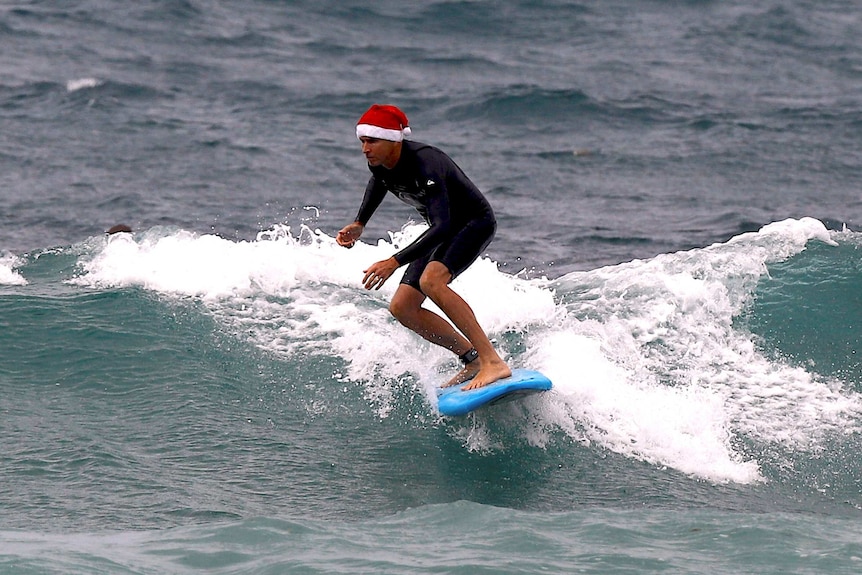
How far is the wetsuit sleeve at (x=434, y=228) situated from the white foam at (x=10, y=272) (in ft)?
15.1

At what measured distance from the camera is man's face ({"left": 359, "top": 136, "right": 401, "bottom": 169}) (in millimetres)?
6836

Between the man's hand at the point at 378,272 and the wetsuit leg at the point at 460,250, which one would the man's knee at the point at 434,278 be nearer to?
the wetsuit leg at the point at 460,250

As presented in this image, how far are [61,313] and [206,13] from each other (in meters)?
14.1

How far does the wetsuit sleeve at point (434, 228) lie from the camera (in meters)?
6.76

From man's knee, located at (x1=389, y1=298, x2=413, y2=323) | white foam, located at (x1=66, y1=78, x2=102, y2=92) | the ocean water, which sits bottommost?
white foam, located at (x1=66, y1=78, x2=102, y2=92)

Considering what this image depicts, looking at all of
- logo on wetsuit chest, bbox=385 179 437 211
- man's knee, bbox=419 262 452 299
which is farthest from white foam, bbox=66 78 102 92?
man's knee, bbox=419 262 452 299

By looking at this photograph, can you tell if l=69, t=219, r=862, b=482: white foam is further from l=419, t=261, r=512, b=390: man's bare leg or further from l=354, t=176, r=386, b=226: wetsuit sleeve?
l=354, t=176, r=386, b=226: wetsuit sleeve

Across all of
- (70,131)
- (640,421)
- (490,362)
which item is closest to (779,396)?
(640,421)

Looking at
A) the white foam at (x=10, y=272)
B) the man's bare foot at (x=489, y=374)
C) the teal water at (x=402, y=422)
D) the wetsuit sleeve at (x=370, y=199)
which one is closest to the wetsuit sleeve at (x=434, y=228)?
the wetsuit sleeve at (x=370, y=199)

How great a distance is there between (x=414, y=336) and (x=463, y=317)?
5.22 ft

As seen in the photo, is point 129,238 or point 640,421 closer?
point 640,421

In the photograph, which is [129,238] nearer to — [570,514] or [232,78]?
[570,514]

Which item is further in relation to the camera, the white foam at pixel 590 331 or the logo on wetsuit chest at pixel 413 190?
the white foam at pixel 590 331

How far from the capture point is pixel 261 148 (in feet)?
53.0
